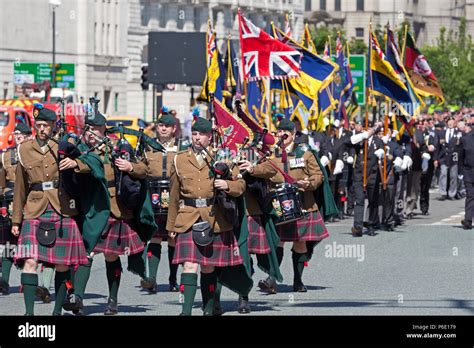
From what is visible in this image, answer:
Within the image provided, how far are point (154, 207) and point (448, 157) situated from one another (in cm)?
1905

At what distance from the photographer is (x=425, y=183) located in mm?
30172

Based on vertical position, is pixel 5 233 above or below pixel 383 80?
below

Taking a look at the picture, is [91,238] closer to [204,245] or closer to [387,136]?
[204,245]

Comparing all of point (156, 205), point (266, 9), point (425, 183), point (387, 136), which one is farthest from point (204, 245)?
point (266, 9)

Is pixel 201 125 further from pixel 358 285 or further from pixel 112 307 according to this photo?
pixel 358 285

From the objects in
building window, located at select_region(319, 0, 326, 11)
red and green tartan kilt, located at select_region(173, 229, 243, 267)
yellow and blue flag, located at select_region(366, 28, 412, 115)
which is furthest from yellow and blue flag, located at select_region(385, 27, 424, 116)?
building window, located at select_region(319, 0, 326, 11)

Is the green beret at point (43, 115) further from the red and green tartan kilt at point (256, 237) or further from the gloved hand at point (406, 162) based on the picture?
the gloved hand at point (406, 162)

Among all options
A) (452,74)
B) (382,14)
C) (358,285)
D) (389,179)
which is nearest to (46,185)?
(358,285)

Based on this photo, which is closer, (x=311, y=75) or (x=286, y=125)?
(x=286, y=125)

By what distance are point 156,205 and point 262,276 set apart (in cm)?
195

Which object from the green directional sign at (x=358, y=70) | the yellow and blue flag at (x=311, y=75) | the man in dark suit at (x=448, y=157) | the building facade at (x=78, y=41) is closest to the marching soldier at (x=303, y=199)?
the yellow and blue flag at (x=311, y=75)

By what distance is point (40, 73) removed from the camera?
54.1 m

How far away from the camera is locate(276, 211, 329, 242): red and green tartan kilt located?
15.7 metres

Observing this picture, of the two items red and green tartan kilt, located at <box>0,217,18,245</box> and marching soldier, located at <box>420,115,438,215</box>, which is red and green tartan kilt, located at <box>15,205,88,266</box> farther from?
marching soldier, located at <box>420,115,438,215</box>
